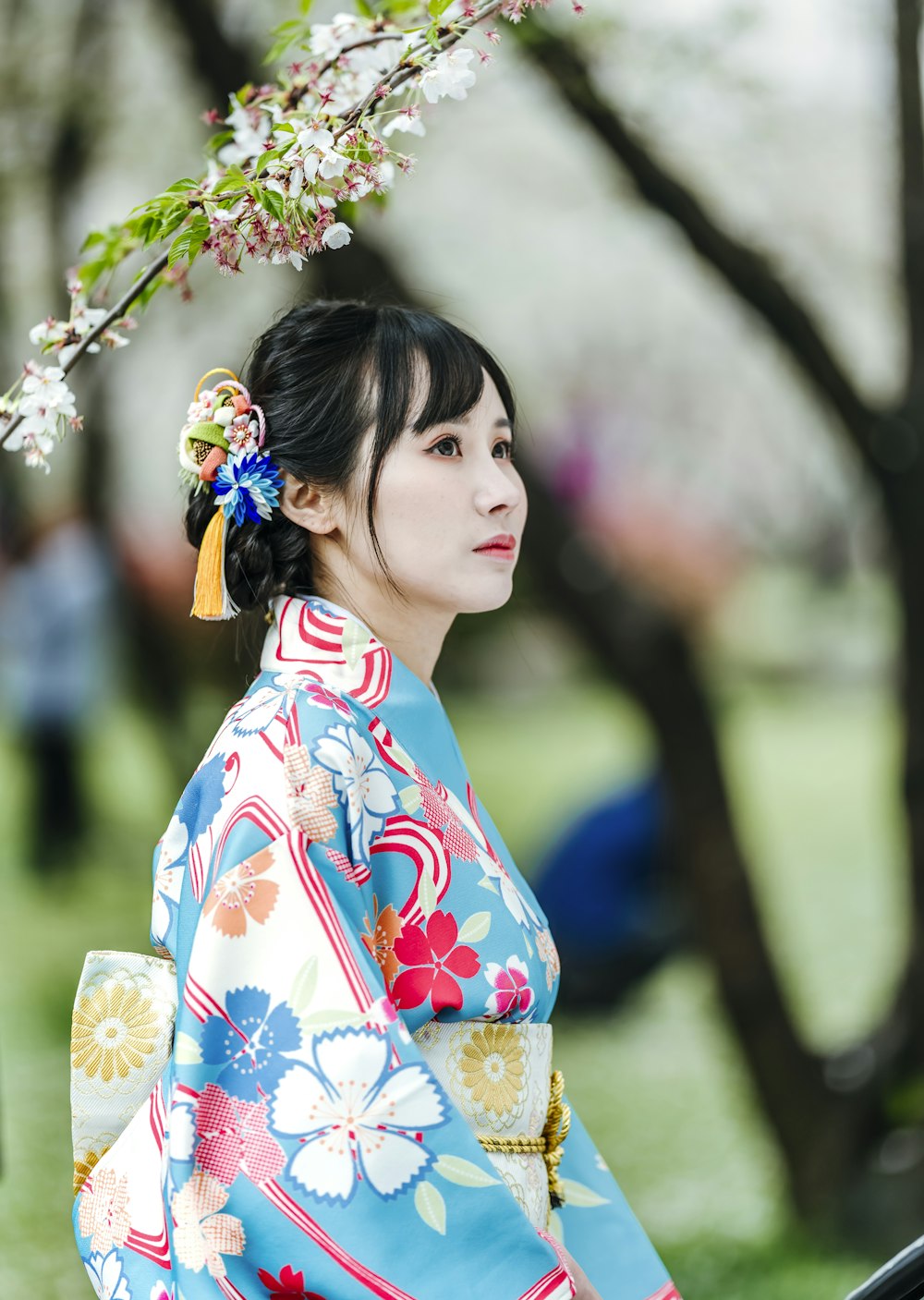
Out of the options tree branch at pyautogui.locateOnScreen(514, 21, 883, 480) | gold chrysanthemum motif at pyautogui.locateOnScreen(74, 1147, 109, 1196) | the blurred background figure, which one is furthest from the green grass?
gold chrysanthemum motif at pyautogui.locateOnScreen(74, 1147, 109, 1196)

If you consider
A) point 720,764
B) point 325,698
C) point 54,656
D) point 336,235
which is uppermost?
point 54,656

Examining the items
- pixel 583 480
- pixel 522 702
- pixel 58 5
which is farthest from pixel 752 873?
pixel 522 702

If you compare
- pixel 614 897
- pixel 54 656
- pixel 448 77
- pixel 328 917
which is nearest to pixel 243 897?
pixel 328 917

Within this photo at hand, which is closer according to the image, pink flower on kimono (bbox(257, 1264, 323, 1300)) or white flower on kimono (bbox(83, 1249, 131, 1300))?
pink flower on kimono (bbox(257, 1264, 323, 1300))

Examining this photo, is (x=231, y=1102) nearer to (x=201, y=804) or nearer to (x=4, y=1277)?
(x=201, y=804)

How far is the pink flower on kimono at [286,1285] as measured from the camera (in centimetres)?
101

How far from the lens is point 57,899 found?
21.4 feet

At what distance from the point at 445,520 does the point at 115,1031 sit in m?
A: 0.54

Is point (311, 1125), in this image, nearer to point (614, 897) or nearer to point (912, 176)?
point (912, 176)

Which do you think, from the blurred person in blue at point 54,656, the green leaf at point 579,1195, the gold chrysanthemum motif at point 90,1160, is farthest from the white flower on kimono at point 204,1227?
the blurred person in blue at point 54,656

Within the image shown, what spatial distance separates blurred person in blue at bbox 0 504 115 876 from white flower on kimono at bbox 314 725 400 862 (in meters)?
5.70

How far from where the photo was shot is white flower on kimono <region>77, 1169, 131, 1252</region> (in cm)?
115

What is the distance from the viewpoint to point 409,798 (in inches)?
45.7

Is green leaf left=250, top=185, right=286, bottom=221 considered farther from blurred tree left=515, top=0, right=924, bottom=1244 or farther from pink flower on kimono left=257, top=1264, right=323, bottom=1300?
blurred tree left=515, top=0, right=924, bottom=1244
